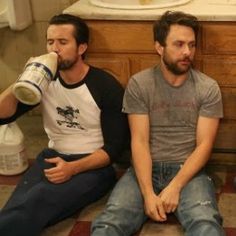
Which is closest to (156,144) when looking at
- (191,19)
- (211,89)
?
(211,89)

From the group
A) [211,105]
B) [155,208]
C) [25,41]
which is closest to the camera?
[155,208]

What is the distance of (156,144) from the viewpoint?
206cm

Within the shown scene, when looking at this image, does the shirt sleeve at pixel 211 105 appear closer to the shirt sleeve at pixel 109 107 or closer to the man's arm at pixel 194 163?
the man's arm at pixel 194 163

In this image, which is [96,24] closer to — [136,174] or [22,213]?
[136,174]

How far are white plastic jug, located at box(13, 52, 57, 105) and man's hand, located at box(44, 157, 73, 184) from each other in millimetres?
315

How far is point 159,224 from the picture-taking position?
6.40ft

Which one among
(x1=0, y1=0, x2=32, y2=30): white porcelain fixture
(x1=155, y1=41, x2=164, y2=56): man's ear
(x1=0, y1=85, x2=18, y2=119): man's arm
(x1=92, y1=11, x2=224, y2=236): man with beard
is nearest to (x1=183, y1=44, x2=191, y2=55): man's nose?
(x1=92, y1=11, x2=224, y2=236): man with beard

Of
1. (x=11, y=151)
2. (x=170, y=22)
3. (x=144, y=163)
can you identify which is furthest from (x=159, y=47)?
(x=11, y=151)

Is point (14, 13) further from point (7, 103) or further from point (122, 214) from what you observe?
point (122, 214)

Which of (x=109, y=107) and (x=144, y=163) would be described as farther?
(x=109, y=107)

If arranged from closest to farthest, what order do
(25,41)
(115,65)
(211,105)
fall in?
(211,105) → (115,65) → (25,41)

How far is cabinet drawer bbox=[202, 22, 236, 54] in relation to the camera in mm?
2061

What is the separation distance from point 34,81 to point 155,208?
2.07 feet

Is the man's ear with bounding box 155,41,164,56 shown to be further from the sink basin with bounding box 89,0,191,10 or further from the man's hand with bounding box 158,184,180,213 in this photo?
the man's hand with bounding box 158,184,180,213
